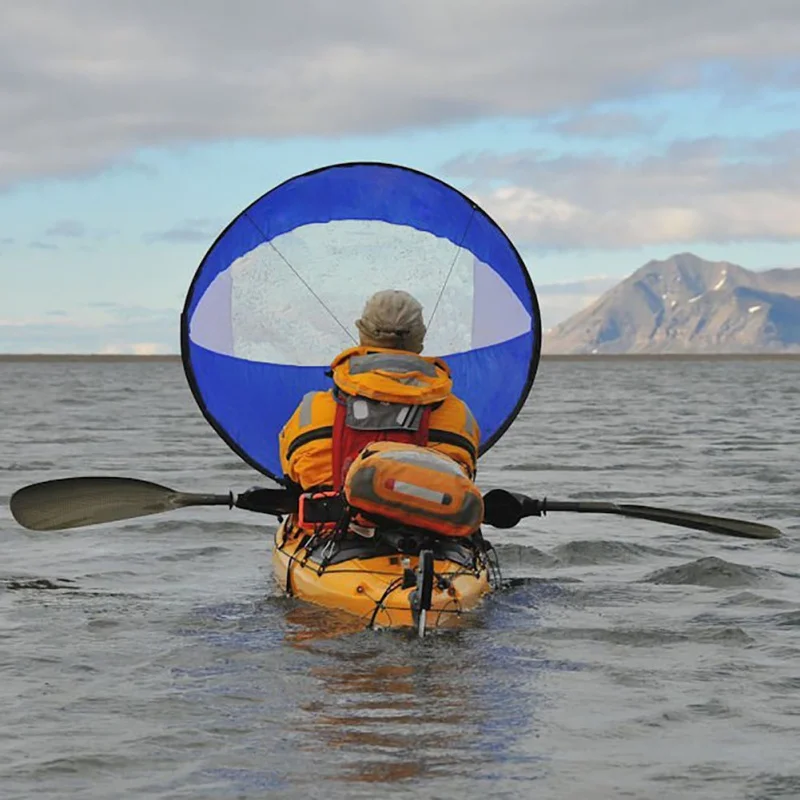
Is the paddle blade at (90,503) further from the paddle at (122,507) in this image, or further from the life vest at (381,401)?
the life vest at (381,401)

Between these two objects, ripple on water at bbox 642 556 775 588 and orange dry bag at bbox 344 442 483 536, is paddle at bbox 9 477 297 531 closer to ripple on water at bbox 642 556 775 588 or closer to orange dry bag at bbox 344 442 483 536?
orange dry bag at bbox 344 442 483 536

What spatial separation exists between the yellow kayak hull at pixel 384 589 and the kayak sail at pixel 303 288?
235 centimetres

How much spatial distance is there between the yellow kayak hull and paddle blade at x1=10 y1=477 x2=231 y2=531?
170 cm

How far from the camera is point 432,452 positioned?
8.85 meters

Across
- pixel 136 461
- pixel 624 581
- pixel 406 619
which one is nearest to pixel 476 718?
pixel 406 619

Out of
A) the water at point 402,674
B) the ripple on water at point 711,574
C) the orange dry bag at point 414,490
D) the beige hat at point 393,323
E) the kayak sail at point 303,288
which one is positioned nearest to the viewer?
the water at point 402,674

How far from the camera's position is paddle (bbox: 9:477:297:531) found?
1126 centimetres

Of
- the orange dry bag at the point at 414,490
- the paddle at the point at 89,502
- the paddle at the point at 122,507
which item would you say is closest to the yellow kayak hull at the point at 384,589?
the orange dry bag at the point at 414,490

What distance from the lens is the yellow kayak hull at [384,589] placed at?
8.97 metres

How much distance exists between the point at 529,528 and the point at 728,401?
37715 millimetres

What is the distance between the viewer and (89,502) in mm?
11344

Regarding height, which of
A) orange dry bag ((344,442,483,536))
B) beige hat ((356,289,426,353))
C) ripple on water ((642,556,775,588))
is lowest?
ripple on water ((642,556,775,588))

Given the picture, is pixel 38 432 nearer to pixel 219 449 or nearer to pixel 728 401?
pixel 219 449

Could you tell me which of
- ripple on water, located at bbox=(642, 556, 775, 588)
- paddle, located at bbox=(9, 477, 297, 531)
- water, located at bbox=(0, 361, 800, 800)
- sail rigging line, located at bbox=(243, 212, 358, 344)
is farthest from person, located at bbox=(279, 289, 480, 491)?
ripple on water, located at bbox=(642, 556, 775, 588)
